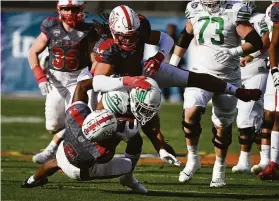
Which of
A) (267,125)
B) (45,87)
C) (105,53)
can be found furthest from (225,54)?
(45,87)

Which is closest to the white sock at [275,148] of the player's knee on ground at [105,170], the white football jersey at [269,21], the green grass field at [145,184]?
the green grass field at [145,184]

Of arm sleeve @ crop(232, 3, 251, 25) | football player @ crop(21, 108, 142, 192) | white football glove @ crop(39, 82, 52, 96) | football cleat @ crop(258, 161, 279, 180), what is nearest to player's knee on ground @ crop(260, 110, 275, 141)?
football cleat @ crop(258, 161, 279, 180)

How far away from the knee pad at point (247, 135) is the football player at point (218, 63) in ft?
3.78

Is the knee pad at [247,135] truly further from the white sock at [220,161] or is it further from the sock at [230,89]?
the sock at [230,89]

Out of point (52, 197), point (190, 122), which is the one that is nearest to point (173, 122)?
point (190, 122)

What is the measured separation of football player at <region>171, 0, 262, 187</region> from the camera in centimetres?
792

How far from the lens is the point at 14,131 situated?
44.5 ft

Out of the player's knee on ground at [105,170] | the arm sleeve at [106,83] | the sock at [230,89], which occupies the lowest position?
the player's knee on ground at [105,170]

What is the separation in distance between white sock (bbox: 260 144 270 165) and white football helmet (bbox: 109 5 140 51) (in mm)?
2484

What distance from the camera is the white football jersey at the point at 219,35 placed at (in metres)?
8.04

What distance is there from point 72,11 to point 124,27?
7.66ft

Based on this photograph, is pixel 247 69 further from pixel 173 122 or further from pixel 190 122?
pixel 173 122

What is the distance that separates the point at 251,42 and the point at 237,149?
12.8 ft

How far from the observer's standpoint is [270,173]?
27.0 feet
